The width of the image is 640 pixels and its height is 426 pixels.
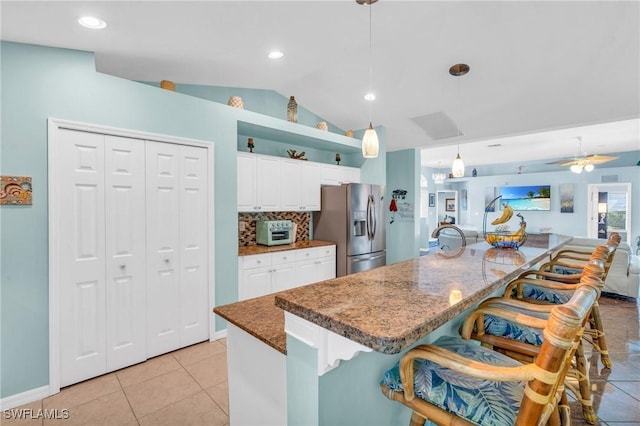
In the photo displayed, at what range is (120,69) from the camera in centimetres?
291

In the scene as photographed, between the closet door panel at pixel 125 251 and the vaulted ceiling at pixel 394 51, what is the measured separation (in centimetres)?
89

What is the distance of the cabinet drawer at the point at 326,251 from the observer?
4.13m

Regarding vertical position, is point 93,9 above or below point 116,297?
above

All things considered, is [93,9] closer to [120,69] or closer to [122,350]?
[120,69]

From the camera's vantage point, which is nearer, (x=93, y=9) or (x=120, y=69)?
(x=93, y=9)

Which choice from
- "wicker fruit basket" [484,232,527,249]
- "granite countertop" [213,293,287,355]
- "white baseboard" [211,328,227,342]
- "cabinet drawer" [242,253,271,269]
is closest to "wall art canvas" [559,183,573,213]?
"wicker fruit basket" [484,232,527,249]

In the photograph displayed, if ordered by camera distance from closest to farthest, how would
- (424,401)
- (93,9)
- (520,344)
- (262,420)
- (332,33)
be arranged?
(424,401)
(262,420)
(520,344)
(93,9)
(332,33)

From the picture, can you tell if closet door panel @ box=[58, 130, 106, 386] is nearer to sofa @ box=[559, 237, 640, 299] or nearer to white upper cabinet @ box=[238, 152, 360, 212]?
white upper cabinet @ box=[238, 152, 360, 212]

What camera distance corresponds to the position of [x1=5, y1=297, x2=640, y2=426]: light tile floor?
1997 millimetres

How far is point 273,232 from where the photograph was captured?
3.88 metres

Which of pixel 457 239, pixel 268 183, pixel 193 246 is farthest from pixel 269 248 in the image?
pixel 457 239

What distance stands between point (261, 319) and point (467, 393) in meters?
0.90

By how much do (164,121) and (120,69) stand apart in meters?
0.74

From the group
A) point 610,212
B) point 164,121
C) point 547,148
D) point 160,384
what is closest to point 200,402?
point 160,384
